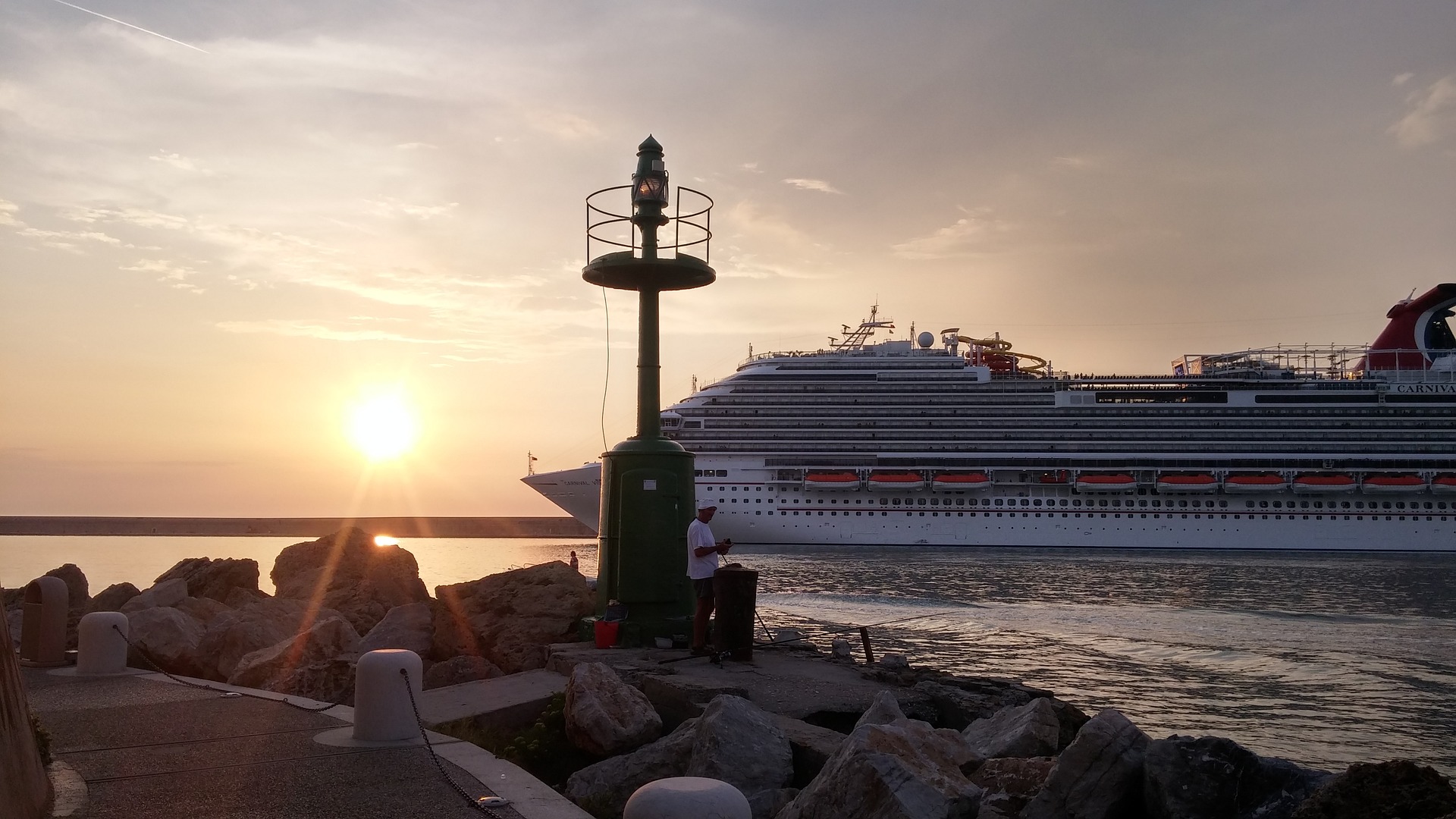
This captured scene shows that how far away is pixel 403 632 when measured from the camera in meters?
9.26

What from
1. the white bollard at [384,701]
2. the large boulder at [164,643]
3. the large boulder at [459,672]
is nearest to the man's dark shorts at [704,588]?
the large boulder at [459,672]

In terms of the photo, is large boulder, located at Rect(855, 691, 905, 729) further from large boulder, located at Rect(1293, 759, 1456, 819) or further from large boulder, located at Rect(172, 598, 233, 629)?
large boulder, located at Rect(172, 598, 233, 629)

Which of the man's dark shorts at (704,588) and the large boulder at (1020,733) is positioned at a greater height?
the man's dark shorts at (704,588)

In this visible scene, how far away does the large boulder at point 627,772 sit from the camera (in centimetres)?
515

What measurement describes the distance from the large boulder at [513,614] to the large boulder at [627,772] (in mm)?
3114

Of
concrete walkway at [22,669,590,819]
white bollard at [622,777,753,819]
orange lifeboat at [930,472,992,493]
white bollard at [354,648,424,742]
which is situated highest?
orange lifeboat at [930,472,992,493]

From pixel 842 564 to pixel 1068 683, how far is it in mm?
24340

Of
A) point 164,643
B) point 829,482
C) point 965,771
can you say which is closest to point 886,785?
point 965,771

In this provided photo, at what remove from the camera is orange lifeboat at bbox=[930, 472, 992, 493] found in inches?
1987

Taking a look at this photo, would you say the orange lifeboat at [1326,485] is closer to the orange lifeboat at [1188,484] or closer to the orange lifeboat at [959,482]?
the orange lifeboat at [1188,484]

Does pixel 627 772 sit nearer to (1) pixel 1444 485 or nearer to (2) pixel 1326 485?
(2) pixel 1326 485

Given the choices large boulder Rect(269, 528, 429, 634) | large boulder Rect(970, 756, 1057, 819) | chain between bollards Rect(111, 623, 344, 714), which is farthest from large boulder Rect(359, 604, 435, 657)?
large boulder Rect(970, 756, 1057, 819)

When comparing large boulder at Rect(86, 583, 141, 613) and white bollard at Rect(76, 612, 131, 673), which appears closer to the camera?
white bollard at Rect(76, 612, 131, 673)

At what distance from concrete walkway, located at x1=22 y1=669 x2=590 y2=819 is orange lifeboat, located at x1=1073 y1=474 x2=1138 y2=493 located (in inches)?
1929
